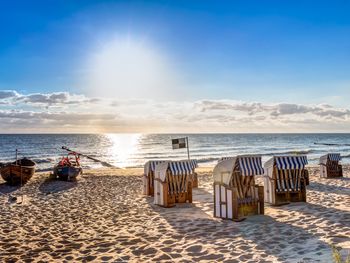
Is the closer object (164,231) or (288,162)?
(164,231)

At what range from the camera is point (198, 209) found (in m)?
12.4

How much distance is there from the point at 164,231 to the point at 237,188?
2.89 metres

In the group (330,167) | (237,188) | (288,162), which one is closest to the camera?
(237,188)

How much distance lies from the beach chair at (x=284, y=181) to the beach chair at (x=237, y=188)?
1.94m

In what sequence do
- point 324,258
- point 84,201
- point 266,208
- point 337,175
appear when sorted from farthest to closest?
point 337,175 → point 84,201 → point 266,208 → point 324,258

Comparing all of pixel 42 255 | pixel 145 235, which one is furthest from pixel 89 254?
pixel 145 235

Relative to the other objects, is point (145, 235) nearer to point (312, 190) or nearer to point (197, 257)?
point (197, 257)

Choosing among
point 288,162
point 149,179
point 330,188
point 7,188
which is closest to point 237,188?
point 288,162

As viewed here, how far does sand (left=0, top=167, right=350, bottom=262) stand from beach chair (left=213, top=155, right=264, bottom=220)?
0.36m

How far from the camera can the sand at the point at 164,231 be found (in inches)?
295

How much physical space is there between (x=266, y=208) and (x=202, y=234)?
387cm

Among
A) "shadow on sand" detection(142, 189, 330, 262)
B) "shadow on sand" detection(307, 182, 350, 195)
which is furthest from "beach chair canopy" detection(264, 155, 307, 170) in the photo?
"shadow on sand" detection(307, 182, 350, 195)

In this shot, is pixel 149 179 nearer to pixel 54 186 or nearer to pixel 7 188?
pixel 54 186

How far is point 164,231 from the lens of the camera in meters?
9.53
